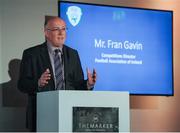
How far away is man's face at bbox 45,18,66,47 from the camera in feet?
12.3

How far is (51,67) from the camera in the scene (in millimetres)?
3977

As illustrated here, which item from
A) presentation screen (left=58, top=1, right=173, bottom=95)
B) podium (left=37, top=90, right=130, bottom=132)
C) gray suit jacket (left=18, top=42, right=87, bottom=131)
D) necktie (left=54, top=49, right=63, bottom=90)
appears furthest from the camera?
presentation screen (left=58, top=1, right=173, bottom=95)

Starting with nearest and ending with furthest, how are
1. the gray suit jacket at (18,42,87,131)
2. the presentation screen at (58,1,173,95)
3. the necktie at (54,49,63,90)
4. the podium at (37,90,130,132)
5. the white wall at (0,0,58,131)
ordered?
the podium at (37,90,130,132) → the gray suit jacket at (18,42,87,131) → the necktie at (54,49,63,90) → the white wall at (0,0,58,131) → the presentation screen at (58,1,173,95)

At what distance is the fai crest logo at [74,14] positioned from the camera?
4469mm

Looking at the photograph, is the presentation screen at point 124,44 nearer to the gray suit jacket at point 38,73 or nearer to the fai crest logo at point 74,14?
the fai crest logo at point 74,14

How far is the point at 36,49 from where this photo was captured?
13.3 ft

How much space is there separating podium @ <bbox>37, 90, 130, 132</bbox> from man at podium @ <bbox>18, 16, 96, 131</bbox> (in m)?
0.67

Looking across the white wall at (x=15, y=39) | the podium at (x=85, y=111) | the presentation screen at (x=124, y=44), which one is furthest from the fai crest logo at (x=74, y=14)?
the podium at (x=85, y=111)

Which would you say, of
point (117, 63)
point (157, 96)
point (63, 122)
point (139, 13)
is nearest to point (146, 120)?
point (157, 96)

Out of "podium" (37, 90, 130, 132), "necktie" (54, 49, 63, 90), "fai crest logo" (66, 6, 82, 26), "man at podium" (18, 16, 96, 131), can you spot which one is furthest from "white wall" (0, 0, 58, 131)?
"podium" (37, 90, 130, 132)

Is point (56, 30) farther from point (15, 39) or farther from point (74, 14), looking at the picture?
point (15, 39)

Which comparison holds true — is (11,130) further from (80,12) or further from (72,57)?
(80,12)

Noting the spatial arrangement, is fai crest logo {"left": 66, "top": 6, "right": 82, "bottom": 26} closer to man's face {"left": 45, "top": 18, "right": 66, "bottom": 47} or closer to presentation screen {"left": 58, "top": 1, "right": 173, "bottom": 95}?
presentation screen {"left": 58, "top": 1, "right": 173, "bottom": 95}

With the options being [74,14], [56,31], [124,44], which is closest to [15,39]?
[74,14]
